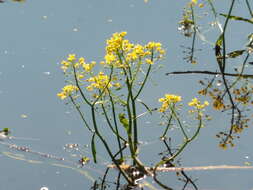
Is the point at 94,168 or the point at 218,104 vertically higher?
the point at 218,104

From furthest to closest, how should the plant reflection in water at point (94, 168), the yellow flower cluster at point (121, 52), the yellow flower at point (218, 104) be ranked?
the yellow flower at point (218, 104), the plant reflection in water at point (94, 168), the yellow flower cluster at point (121, 52)

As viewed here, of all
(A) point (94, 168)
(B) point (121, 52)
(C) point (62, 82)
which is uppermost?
(B) point (121, 52)

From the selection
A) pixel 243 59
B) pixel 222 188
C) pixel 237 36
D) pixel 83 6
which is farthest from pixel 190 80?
pixel 83 6

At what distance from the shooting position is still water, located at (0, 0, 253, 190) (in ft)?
8.63

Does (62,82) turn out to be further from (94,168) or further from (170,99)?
(170,99)

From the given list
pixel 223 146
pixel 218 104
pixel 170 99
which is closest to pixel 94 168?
pixel 170 99

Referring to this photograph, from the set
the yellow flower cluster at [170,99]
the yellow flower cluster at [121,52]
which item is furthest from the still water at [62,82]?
the yellow flower cluster at [121,52]

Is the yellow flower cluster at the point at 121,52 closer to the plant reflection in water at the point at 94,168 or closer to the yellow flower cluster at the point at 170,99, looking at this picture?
the yellow flower cluster at the point at 170,99

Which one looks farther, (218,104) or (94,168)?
(218,104)

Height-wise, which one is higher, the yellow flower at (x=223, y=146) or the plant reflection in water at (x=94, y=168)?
the yellow flower at (x=223, y=146)

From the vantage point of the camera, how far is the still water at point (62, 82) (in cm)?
263

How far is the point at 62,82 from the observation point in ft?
11.4

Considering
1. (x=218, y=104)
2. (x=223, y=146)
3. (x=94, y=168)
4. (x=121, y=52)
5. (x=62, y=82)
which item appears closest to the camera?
(x=121, y=52)

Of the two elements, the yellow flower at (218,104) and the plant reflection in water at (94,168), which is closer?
the plant reflection in water at (94,168)
